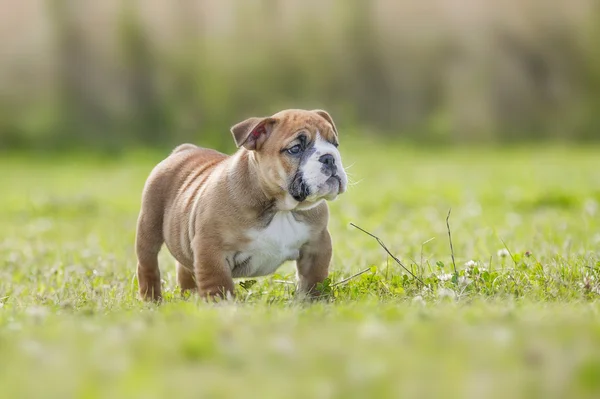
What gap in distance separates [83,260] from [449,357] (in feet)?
17.0

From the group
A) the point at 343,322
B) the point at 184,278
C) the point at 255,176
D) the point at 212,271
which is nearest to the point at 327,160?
the point at 255,176

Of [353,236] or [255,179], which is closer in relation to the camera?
[255,179]

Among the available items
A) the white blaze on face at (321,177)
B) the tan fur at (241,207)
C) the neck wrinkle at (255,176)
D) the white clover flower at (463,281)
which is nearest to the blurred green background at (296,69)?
the tan fur at (241,207)

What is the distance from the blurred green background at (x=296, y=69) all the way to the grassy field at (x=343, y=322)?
13520 mm

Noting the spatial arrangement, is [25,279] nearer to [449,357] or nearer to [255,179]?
[255,179]

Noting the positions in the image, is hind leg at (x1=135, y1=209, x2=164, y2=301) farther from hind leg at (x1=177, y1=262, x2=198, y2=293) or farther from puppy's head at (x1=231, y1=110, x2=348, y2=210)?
puppy's head at (x1=231, y1=110, x2=348, y2=210)

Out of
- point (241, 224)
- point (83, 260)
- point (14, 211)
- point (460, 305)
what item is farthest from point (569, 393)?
point (14, 211)

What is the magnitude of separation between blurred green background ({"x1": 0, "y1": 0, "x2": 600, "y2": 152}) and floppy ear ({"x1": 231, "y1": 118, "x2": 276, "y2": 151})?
17930mm

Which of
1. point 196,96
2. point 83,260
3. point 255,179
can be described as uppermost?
point 255,179

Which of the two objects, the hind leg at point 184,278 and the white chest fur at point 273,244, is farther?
the hind leg at point 184,278

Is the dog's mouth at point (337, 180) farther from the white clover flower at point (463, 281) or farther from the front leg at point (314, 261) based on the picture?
the white clover flower at point (463, 281)

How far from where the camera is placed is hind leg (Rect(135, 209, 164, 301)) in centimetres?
627

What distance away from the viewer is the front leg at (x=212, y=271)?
17.7ft

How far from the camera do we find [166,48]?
82.4 ft
